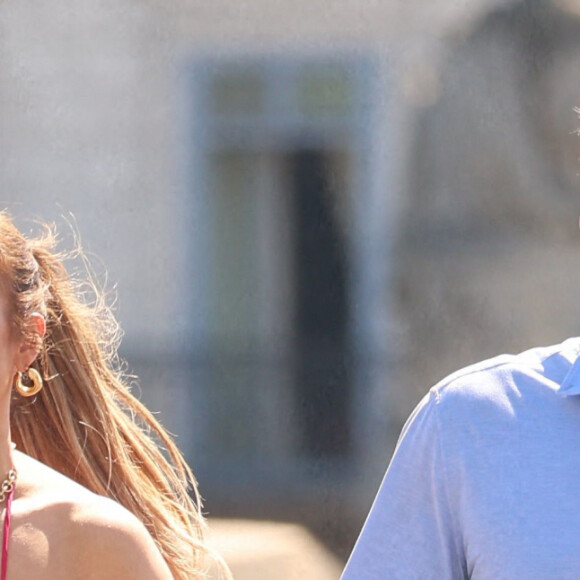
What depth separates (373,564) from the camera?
125cm

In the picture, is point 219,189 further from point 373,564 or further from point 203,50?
point 373,564

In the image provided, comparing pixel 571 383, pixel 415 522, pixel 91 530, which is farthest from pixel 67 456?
pixel 571 383

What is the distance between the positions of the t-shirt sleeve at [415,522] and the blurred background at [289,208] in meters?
1.62

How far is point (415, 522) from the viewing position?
1252 mm

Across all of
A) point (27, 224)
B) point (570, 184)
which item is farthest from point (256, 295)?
point (570, 184)

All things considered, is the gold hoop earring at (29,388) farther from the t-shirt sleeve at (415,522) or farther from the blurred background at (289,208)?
the blurred background at (289,208)

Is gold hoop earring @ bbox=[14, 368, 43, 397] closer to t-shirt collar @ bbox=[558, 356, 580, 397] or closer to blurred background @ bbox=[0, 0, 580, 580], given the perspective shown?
t-shirt collar @ bbox=[558, 356, 580, 397]

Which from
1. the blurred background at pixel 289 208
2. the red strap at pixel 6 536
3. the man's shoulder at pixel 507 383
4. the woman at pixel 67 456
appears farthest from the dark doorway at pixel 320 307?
the man's shoulder at pixel 507 383

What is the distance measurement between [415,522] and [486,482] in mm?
89

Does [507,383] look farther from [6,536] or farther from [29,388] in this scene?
[29,388]

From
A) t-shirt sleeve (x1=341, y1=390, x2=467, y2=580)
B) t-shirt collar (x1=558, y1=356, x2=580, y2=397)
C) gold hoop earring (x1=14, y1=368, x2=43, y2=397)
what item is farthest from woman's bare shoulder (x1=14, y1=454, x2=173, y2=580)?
t-shirt collar (x1=558, y1=356, x2=580, y2=397)

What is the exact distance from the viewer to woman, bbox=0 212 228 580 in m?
1.61

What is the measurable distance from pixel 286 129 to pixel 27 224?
68 centimetres

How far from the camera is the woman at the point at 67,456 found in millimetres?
1607
